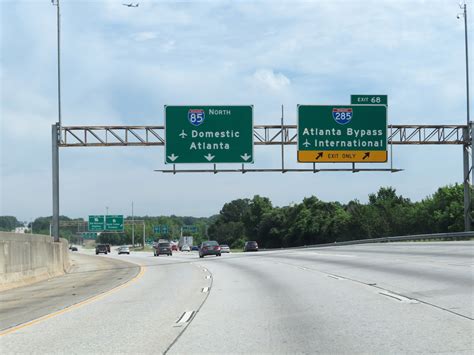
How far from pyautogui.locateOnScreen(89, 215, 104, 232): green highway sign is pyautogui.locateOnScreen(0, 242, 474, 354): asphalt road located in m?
90.7

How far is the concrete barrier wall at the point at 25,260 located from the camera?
72.6ft

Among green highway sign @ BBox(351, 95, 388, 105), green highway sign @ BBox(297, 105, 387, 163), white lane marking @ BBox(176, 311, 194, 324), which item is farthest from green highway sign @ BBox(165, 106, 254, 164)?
white lane marking @ BBox(176, 311, 194, 324)

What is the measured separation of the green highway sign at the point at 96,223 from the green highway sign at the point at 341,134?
77.6 meters

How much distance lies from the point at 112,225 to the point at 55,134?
76322 millimetres

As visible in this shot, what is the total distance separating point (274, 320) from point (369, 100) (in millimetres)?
27918

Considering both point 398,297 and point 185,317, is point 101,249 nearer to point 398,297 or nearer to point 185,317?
point 398,297

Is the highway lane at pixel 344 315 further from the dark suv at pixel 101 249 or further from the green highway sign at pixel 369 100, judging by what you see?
the dark suv at pixel 101 249

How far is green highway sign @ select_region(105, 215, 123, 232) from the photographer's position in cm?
10888

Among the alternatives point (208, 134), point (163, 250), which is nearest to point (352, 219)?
point (163, 250)

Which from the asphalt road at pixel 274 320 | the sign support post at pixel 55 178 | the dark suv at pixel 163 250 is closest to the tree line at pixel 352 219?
the dark suv at pixel 163 250

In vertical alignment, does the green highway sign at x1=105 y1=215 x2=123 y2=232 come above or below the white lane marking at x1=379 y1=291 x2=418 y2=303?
below

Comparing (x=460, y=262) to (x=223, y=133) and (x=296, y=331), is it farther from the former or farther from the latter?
(x=223, y=133)

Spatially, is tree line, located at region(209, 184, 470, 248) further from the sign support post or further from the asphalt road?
the asphalt road

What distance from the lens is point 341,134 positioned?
3700 cm
